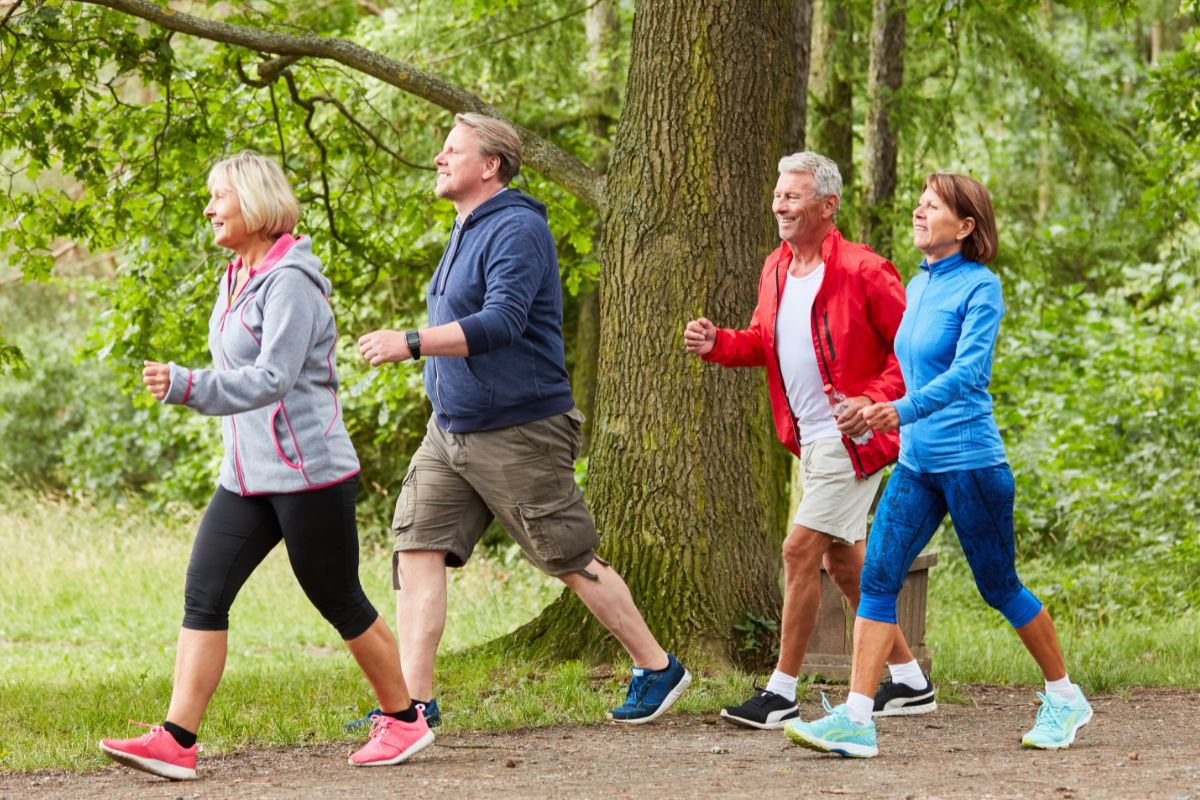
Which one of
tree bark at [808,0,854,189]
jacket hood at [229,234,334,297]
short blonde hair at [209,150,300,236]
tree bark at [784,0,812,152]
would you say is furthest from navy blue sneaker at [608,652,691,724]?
tree bark at [808,0,854,189]

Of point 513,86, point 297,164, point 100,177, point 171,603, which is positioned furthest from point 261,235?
point 513,86

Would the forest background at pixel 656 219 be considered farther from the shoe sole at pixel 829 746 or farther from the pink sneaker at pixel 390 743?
the pink sneaker at pixel 390 743

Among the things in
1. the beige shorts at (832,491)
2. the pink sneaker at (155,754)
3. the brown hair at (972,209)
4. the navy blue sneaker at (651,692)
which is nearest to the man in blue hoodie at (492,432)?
the navy blue sneaker at (651,692)

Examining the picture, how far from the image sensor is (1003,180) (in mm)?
18109

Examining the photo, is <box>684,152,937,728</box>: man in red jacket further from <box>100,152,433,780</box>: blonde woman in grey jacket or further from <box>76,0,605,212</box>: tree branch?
<box>76,0,605,212</box>: tree branch

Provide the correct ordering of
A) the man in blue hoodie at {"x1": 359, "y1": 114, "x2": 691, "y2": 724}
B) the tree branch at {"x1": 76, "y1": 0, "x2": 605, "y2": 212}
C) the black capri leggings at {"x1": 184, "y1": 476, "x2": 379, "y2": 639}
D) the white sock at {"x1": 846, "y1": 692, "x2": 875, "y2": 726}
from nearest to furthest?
1. the black capri leggings at {"x1": 184, "y1": 476, "x2": 379, "y2": 639}
2. the white sock at {"x1": 846, "y1": 692, "x2": 875, "y2": 726}
3. the man in blue hoodie at {"x1": 359, "y1": 114, "x2": 691, "y2": 724}
4. the tree branch at {"x1": 76, "y1": 0, "x2": 605, "y2": 212}

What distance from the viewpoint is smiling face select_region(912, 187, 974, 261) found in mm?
4707

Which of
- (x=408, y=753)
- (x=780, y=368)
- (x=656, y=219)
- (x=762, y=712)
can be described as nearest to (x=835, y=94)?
(x=656, y=219)

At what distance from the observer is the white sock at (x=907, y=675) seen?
18.7ft

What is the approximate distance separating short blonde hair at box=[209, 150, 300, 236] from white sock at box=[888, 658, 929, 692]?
2.99m

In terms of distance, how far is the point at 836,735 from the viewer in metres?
4.54

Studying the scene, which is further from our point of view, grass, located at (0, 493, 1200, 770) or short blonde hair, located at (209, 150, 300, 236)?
grass, located at (0, 493, 1200, 770)

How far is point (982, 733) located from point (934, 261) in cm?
180

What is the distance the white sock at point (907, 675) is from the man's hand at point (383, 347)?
2.60 meters
